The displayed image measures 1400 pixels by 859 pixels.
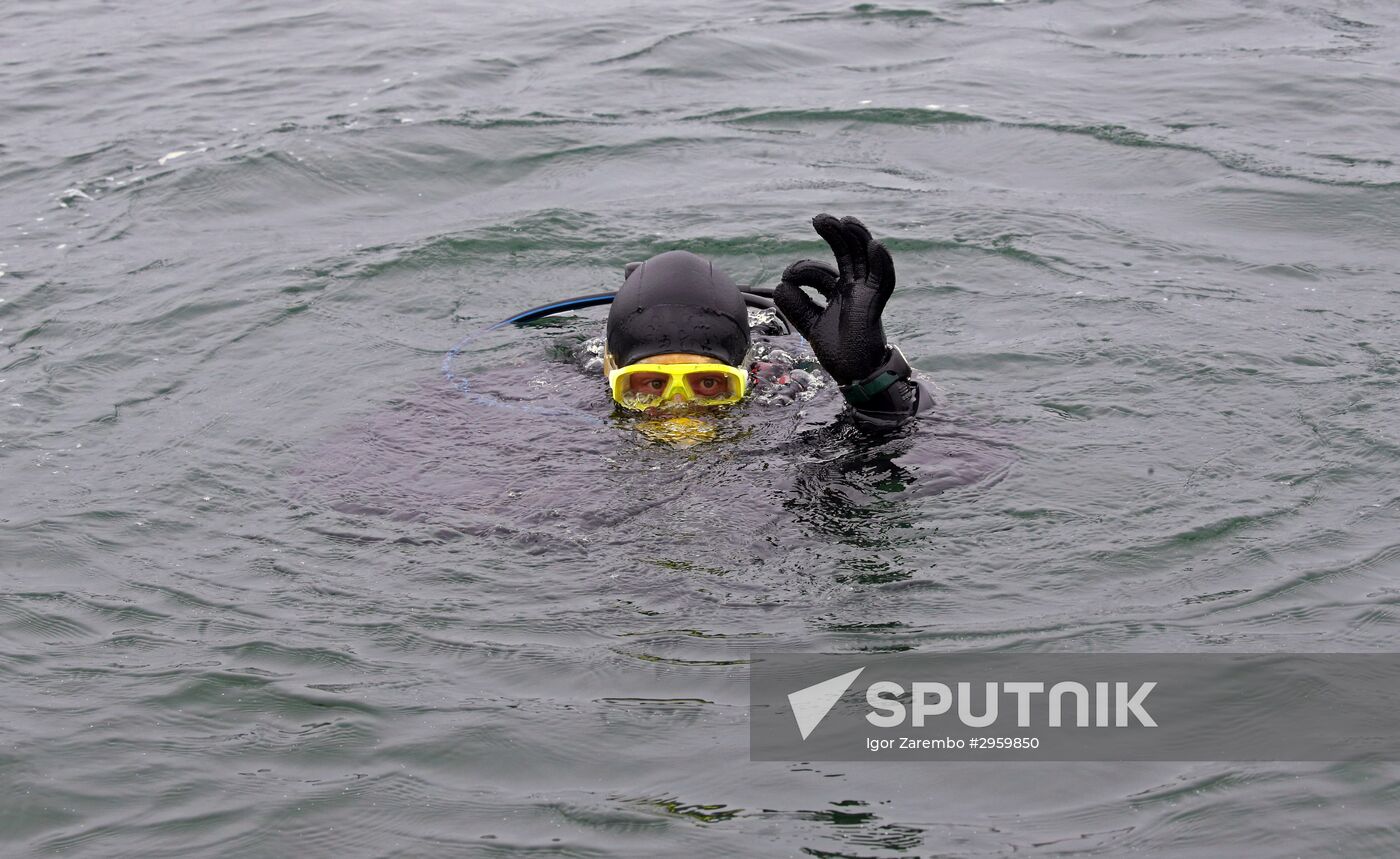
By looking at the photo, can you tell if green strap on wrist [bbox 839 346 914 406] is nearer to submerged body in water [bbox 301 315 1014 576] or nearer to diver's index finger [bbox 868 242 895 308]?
submerged body in water [bbox 301 315 1014 576]

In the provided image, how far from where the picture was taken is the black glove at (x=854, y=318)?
5246 millimetres

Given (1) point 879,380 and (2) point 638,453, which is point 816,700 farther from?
(1) point 879,380

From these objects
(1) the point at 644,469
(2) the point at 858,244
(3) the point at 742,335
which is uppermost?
(2) the point at 858,244

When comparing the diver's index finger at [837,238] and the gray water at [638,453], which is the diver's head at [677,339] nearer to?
the gray water at [638,453]

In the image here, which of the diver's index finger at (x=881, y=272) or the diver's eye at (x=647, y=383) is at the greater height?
the diver's index finger at (x=881, y=272)

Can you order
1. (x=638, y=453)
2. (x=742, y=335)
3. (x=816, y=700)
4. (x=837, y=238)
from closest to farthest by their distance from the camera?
(x=816, y=700), (x=837, y=238), (x=638, y=453), (x=742, y=335)

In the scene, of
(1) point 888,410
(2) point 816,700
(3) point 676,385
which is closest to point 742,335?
(3) point 676,385

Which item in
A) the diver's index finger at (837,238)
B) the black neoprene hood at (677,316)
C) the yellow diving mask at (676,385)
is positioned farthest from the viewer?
the black neoprene hood at (677,316)

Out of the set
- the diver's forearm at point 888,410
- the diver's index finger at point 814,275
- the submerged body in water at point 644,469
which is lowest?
the submerged body in water at point 644,469

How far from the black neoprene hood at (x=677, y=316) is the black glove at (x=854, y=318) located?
28 cm

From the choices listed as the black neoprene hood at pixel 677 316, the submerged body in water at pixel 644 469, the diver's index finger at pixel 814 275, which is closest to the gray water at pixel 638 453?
the submerged body in water at pixel 644 469

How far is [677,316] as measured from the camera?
18.1ft

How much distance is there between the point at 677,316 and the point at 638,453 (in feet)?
1.81

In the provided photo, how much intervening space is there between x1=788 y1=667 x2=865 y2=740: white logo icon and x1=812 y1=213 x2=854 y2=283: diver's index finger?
5.74ft
